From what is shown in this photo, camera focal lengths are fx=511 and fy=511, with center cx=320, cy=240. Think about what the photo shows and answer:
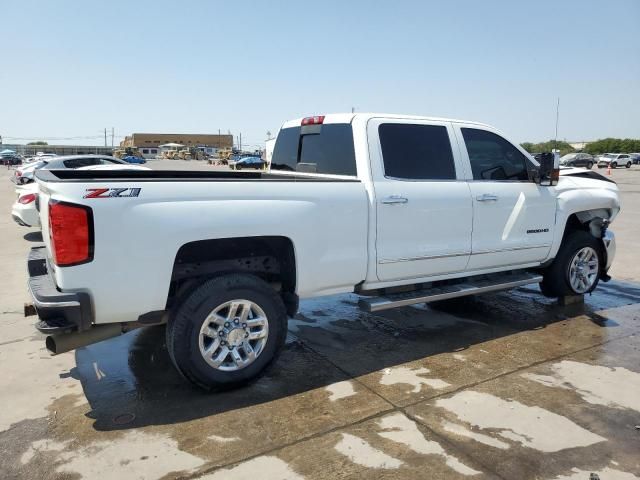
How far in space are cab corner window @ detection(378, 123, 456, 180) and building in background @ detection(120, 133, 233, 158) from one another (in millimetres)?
112756

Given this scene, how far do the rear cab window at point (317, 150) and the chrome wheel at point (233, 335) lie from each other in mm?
1563

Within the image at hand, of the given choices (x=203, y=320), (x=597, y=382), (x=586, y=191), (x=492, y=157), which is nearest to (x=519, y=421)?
(x=597, y=382)

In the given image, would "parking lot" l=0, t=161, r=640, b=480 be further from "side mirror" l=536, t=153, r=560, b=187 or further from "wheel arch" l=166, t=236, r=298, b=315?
"side mirror" l=536, t=153, r=560, b=187

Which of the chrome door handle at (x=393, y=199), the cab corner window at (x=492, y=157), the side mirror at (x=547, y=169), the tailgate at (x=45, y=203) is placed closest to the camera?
the tailgate at (x=45, y=203)

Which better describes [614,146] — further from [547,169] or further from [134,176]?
[134,176]

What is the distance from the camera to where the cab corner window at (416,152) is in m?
4.55

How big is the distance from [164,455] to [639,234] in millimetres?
11493

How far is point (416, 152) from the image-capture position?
4691 millimetres

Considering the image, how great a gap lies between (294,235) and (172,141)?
126 m

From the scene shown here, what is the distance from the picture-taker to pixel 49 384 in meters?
3.95

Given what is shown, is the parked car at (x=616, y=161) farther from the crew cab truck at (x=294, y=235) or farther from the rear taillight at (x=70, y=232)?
the rear taillight at (x=70, y=232)

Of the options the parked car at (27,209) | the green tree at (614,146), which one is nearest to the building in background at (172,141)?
the green tree at (614,146)

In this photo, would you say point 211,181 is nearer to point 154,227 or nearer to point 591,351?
point 154,227

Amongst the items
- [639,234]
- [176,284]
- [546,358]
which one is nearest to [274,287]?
[176,284]
